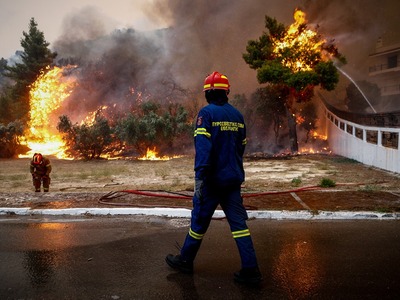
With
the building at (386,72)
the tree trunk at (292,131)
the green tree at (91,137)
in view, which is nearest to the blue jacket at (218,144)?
the green tree at (91,137)

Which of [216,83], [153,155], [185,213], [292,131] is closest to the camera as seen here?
[216,83]

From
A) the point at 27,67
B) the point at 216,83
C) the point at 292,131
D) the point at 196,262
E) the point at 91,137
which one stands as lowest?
the point at 196,262

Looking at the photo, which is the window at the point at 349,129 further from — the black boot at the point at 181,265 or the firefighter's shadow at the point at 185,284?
the firefighter's shadow at the point at 185,284

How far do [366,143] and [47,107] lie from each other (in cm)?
2868

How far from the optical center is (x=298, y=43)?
21.2 metres

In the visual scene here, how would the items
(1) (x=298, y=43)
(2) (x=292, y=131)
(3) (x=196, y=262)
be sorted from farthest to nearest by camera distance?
(2) (x=292, y=131) → (1) (x=298, y=43) → (3) (x=196, y=262)

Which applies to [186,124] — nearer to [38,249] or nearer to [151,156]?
[151,156]

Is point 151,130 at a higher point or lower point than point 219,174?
higher

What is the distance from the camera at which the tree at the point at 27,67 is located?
3406cm

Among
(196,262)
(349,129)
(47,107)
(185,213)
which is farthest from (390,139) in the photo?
(47,107)

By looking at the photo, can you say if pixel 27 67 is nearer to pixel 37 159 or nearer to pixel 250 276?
pixel 37 159

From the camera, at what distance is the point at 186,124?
23172mm

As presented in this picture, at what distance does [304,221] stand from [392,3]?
118ft

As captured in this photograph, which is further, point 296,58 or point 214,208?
point 296,58
